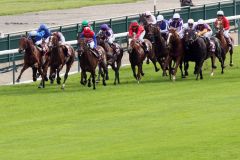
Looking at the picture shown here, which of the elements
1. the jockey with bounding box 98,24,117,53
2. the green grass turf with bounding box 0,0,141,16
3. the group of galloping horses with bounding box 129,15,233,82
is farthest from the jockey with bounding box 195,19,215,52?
the green grass turf with bounding box 0,0,141,16

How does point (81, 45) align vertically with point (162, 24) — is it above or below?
below

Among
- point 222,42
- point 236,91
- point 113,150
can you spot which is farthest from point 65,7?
point 113,150

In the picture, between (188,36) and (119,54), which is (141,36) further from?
(188,36)

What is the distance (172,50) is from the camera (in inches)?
1539

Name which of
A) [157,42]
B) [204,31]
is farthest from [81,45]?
[204,31]

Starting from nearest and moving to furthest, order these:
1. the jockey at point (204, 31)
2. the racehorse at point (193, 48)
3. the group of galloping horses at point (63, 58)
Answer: the group of galloping horses at point (63, 58) < the racehorse at point (193, 48) < the jockey at point (204, 31)

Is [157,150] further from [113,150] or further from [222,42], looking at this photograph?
[222,42]

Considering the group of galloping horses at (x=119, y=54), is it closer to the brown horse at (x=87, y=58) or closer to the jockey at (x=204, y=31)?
the brown horse at (x=87, y=58)

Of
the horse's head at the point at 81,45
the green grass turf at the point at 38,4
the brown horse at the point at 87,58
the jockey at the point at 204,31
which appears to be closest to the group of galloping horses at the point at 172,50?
the jockey at the point at 204,31

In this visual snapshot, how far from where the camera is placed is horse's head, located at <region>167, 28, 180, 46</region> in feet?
127

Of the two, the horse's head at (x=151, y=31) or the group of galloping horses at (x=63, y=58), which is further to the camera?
the horse's head at (x=151, y=31)

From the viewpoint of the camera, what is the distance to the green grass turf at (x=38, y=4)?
66875 millimetres

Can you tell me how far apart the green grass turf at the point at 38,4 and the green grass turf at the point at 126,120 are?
26875 mm

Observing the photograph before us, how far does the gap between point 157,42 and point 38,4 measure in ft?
102
